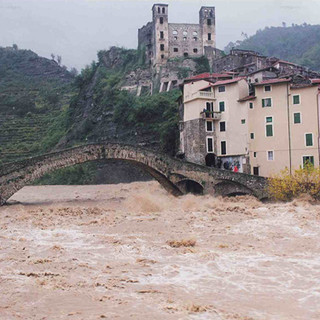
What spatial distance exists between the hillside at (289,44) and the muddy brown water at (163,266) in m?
73.9

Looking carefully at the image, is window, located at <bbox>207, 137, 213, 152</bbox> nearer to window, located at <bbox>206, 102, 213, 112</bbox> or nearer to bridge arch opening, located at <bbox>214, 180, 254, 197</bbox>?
window, located at <bbox>206, 102, 213, 112</bbox>

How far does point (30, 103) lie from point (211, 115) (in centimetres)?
5227

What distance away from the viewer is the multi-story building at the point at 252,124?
29.4 meters

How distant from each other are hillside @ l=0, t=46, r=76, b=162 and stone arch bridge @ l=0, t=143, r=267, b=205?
3114cm

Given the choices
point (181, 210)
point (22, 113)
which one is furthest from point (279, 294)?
point (22, 113)

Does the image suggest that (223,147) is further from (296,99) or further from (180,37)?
(180,37)

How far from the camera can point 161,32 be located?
199 ft

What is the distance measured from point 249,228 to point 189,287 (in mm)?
8649

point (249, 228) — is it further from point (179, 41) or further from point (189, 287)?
point (179, 41)

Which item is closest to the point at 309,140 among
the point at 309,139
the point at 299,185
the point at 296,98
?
the point at 309,139

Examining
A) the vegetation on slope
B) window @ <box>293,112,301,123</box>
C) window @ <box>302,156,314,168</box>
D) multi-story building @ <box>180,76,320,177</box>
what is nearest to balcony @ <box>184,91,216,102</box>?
multi-story building @ <box>180,76,320,177</box>

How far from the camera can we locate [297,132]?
29.5 m

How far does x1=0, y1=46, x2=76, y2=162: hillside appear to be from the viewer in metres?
64.0

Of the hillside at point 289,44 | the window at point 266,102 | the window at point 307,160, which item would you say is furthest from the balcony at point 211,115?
the hillside at point 289,44
